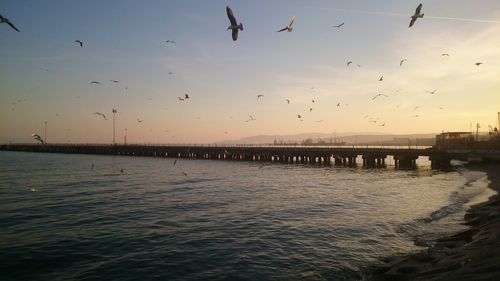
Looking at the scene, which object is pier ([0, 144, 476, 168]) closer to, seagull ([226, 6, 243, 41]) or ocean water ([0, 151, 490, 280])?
ocean water ([0, 151, 490, 280])

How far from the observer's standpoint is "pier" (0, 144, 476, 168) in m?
58.4

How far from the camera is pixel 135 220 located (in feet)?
58.8

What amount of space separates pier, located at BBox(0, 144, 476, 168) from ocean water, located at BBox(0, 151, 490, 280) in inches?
1192

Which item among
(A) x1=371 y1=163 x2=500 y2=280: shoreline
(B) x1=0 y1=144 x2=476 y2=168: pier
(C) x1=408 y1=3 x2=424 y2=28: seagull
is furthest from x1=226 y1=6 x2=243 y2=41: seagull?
(B) x1=0 y1=144 x2=476 y2=168: pier

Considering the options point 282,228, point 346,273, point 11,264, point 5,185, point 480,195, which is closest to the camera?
point 346,273

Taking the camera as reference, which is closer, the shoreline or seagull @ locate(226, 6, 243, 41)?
the shoreline

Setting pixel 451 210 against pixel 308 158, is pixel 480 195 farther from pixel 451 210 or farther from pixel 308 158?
pixel 308 158

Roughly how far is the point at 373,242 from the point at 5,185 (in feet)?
114

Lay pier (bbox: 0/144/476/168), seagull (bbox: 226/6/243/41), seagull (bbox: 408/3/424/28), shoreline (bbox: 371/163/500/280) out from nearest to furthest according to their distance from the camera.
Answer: shoreline (bbox: 371/163/500/280) < seagull (bbox: 226/6/243/41) < seagull (bbox: 408/3/424/28) < pier (bbox: 0/144/476/168)

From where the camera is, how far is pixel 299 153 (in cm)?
7281

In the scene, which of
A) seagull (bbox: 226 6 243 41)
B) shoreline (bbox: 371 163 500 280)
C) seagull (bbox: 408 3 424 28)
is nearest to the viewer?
shoreline (bbox: 371 163 500 280)

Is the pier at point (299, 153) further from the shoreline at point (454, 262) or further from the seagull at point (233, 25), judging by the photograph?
the seagull at point (233, 25)

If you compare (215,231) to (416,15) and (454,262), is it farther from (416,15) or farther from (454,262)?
(416,15)

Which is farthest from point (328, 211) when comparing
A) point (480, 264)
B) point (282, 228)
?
point (480, 264)
